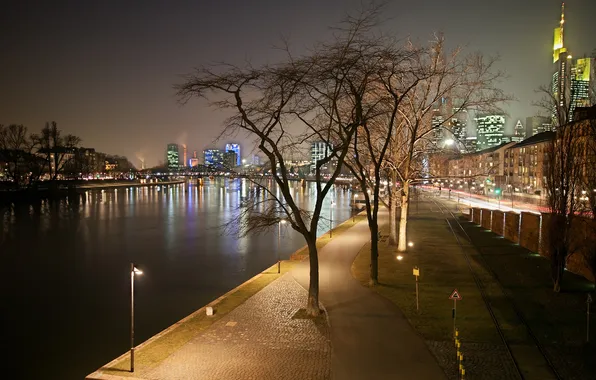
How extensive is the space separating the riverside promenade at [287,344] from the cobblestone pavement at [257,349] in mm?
24

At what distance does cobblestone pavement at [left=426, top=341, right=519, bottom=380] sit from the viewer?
10812mm

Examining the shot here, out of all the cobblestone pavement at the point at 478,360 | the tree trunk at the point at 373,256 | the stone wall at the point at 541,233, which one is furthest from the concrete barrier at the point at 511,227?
the cobblestone pavement at the point at 478,360

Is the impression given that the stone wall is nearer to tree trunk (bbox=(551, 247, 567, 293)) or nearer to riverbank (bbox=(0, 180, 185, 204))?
tree trunk (bbox=(551, 247, 567, 293))

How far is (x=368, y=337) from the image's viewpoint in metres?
13.4

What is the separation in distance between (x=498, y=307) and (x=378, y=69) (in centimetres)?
960

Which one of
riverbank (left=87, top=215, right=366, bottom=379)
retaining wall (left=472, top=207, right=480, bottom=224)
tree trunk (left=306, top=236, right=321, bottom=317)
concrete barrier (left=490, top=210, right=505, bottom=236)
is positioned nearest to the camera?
riverbank (left=87, top=215, right=366, bottom=379)

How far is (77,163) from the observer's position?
128 m

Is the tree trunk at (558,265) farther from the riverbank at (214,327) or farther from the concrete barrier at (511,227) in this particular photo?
the concrete barrier at (511,227)

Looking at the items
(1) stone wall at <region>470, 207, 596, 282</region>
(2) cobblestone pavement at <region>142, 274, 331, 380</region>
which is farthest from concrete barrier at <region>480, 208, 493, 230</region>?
(2) cobblestone pavement at <region>142, 274, 331, 380</region>

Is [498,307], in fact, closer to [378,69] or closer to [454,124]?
[378,69]

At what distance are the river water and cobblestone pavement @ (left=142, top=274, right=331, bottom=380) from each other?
421 centimetres

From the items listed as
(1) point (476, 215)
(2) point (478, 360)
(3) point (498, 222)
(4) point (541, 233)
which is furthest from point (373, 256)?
(1) point (476, 215)

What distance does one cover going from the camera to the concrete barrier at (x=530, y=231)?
27734 mm

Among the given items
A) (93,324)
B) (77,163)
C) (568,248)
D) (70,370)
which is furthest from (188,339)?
(77,163)
